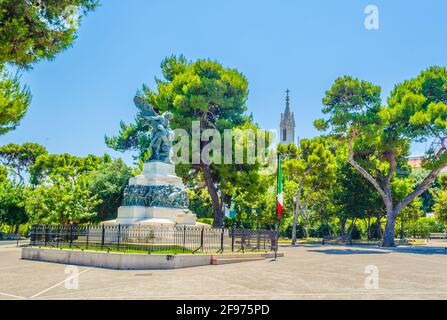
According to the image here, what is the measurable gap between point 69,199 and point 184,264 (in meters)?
17.8

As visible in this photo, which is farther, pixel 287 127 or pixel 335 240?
pixel 287 127

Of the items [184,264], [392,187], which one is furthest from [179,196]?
[392,187]

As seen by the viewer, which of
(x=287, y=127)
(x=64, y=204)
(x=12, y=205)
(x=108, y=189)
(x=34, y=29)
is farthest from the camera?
(x=287, y=127)

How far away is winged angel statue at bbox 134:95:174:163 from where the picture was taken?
23.2 metres

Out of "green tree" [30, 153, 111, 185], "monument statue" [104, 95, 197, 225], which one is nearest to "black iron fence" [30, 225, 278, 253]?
"monument statue" [104, 95, 197, 225]

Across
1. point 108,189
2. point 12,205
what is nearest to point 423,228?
point 108,189

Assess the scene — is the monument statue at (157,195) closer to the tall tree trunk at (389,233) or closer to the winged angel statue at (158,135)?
the winged angel statue at (158,135)

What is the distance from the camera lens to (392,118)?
1287 inches

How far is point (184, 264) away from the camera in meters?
14.8

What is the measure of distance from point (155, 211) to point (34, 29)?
11.8 metres

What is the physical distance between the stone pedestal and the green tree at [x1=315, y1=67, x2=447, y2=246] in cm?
1791

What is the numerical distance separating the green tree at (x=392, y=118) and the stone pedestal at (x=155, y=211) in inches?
705

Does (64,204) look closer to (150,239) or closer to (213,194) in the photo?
(213,194)
